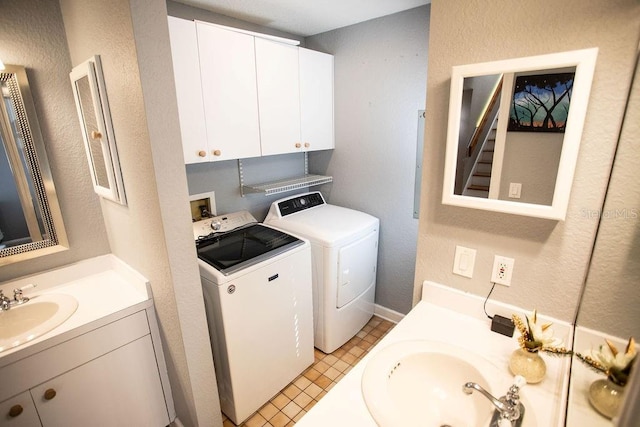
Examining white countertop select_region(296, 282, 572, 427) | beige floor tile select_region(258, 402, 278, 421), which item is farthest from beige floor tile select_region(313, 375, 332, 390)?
white countertop select_region(296, 282, 572, 427)

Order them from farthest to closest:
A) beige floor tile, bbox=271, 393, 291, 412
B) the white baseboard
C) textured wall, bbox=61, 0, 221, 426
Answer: the white baseboard → beige floor tile, bbox=271, 393, 291, 412 → textured wall, bbox=61, 0, 221, 426

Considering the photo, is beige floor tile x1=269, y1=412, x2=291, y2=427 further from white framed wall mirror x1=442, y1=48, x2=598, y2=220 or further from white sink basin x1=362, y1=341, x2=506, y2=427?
white framed wall mirror x1=442, y1=48, x2=598, y2=220

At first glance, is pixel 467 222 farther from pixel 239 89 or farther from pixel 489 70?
pixel 239 89

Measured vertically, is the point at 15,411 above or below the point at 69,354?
below

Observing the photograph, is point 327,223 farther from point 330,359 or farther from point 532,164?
point 532,164

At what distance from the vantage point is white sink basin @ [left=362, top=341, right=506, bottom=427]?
3.12 feet

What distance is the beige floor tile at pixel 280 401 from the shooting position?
197 centimetres

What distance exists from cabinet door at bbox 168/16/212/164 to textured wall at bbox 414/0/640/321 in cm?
125

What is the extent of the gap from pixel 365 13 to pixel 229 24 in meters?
0.94

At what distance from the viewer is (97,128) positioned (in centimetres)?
147

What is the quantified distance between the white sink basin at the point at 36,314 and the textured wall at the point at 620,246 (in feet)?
6.76

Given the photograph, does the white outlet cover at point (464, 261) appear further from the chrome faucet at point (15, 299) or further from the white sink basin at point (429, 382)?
the chrome faucet at point (15, 299)

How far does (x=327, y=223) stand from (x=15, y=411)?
1.83 metres

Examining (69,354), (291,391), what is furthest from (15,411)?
(291,391)
